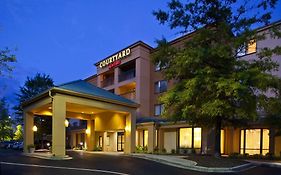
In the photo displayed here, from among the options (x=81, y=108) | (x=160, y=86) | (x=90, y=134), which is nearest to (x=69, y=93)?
(x=81, y=108)

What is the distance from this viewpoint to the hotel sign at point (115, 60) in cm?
4534

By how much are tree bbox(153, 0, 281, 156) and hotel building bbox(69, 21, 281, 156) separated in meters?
2.66

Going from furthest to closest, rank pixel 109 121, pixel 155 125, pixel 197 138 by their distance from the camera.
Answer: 1. pixel 155 125
2. pixel 109 121
3. pixel 197 138

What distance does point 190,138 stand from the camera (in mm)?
33656

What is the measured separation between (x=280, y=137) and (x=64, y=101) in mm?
17793

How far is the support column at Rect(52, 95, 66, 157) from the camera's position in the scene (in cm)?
2272

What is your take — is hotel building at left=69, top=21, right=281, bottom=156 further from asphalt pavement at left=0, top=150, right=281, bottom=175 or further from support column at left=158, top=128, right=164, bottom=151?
asphalt pavement at left=0, top=150, right=281, bottom=175

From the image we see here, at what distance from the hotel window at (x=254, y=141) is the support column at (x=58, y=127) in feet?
53.7

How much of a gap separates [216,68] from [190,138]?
1406 cm

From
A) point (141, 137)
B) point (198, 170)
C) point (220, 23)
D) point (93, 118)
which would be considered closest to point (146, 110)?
point (141, 137)

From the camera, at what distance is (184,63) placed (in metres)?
20.7

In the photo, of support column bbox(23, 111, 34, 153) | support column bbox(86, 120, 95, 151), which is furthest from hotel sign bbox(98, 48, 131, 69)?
support column bbox(23, 111, 34, 153)

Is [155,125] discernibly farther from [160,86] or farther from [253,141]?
[253,141]

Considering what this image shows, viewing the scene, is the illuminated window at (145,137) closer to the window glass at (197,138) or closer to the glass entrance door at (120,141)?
the glass entrance door at (120,141)
